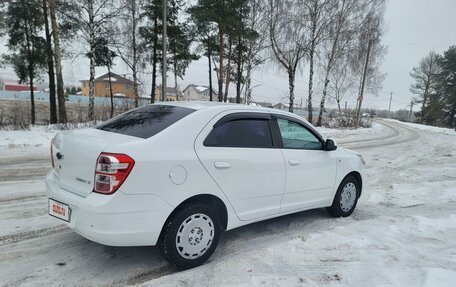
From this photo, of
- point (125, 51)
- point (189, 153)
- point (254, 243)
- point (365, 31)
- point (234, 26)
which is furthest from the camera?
point (365, 31)

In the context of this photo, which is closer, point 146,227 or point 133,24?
point 146,227

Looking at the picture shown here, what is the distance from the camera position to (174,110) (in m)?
3.64

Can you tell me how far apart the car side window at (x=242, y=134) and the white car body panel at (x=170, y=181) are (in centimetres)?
7

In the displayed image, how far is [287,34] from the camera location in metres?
25.4

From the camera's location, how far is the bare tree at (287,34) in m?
24.8

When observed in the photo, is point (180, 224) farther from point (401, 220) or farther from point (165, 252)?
point (401, 220)

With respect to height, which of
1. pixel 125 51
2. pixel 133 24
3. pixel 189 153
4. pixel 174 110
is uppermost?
pixel 133 24

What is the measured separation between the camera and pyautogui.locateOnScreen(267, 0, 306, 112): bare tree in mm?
24797

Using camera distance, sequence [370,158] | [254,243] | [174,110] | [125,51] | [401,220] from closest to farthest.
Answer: [174,110]
[254,243]
[401,220]
[370,158]
[125,51]

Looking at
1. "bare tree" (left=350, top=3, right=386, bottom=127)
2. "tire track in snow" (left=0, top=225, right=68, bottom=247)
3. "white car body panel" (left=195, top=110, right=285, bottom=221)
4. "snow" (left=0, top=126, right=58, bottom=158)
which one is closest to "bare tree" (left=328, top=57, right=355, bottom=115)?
"bare tree" (left=350, top=3, right=386, bottom=127)

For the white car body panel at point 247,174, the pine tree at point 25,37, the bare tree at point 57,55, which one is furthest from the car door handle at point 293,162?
the pine tree at point 25,37

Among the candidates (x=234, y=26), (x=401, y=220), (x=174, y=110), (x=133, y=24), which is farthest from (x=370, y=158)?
(x=133, y=24)

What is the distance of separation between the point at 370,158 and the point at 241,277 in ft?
31.0

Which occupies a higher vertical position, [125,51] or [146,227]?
[125,51]
